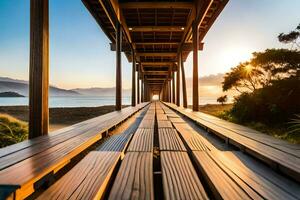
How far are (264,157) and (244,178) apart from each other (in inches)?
17.2

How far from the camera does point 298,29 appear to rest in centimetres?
1123

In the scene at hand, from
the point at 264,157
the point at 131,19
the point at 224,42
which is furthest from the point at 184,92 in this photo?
the point at 264,157

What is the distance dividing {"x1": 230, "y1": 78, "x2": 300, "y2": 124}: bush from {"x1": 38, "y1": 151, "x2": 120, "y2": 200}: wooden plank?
859 centimetres

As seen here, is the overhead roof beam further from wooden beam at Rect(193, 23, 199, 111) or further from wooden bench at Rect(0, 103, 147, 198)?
wooden bench at Rect(0, 103, 147, 198)

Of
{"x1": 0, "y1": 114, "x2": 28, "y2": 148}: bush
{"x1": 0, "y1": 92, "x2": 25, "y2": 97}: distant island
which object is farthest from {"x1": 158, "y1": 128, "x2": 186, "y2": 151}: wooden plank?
{"x1": 0, "y1": 92, "x2": 25, "y2": 97}: distant island

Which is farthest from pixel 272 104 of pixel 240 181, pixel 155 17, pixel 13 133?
pixel 13 133

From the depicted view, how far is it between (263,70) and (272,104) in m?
6.13

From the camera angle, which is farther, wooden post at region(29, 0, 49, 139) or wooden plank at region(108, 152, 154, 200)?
wooden post at region(29, 0, 49, 139)

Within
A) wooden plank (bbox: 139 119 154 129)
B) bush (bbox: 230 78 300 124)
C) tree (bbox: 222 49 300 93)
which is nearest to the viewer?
wooden plank (bbox: 139 119 154 129)

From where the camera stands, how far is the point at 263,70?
530 inches

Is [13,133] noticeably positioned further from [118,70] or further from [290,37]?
[290,37]

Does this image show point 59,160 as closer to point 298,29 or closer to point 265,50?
point 298,29

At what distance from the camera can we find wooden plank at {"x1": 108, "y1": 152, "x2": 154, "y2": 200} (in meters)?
1.02

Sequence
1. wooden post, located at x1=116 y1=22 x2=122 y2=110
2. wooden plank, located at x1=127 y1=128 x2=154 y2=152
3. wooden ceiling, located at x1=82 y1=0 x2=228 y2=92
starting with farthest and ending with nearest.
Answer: wooden post, located at x1=116 y1=22 x2=122 y2=110
wooden ceiling, located at x1=82 y1=0 x2=228 y2=92
wooden plank, located at x1=127 y1=128 x2=154 y2=152
